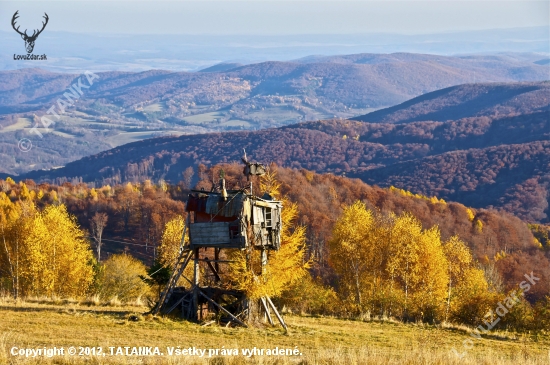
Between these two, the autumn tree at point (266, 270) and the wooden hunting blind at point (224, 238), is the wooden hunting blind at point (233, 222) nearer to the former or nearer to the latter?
the wooden hunting blind at point (224, 238)

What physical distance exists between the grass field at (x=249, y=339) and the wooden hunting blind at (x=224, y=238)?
5.79 ft

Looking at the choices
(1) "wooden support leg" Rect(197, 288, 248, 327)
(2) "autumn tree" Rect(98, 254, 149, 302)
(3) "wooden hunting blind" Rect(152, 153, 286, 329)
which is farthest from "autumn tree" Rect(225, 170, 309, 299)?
(2) "autumn tree" Rect(98, 254, 149, 302)

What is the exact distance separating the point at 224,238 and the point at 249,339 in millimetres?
6041

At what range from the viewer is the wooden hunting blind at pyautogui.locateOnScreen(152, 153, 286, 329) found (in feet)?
103

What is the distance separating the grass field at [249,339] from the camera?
18.9 m

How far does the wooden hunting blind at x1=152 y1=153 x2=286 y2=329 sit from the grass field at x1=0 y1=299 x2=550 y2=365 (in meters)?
1.76

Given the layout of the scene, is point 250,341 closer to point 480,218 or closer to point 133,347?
point 133,347

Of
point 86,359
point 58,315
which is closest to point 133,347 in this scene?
point 86,359

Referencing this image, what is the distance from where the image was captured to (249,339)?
88.1ft

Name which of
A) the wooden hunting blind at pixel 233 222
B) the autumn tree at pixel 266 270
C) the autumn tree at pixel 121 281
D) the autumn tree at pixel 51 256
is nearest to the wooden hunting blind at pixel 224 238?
the wooden hunting blind at pixel 233 222

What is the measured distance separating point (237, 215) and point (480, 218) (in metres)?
126

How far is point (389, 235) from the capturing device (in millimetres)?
49906

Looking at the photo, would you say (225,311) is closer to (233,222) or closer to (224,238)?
(224,238)

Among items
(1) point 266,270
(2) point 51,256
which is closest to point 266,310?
(1) point 266,270
